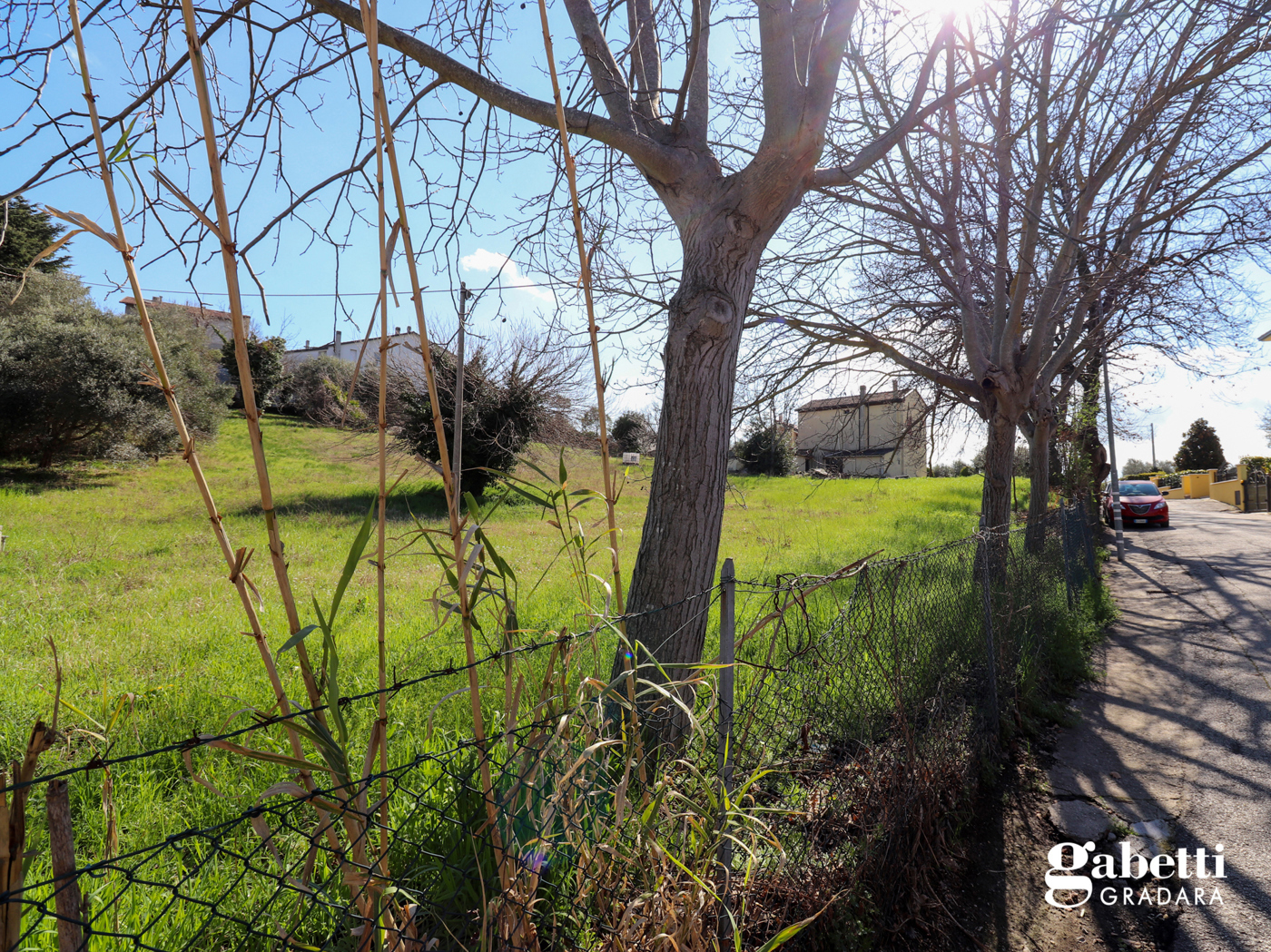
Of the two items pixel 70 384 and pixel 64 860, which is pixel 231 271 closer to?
pixel 64 860

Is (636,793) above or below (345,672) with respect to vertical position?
above

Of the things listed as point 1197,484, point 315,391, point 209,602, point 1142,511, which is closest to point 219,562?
point 209,602

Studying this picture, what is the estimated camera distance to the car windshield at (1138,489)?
20.0m

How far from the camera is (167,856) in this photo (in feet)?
8.29

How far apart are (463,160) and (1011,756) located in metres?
4.90

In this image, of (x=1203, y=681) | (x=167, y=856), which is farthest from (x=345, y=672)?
(x=1203, y=681)

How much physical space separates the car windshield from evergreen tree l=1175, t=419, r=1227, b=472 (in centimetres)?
2853

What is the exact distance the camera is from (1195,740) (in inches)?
176

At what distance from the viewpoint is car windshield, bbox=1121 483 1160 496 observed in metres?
20.0

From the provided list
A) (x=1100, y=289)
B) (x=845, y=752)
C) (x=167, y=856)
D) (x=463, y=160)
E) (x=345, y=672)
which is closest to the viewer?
(x=167, y=856)

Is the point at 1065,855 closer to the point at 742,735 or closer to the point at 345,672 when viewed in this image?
the point at 742,735

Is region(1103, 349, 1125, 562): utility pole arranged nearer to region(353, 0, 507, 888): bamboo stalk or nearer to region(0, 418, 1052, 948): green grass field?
region(0, 418, 1052, 948): green grass field

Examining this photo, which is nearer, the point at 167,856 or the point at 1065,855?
the point at 167,856

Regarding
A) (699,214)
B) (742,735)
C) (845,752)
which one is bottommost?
(845,752)
